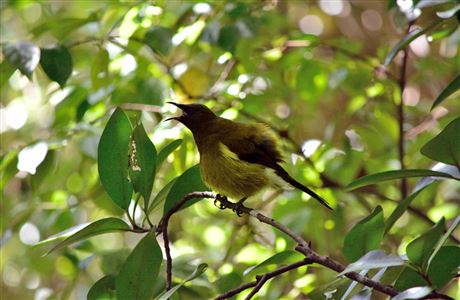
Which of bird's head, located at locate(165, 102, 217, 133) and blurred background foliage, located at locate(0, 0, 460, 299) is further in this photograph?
bird's head, located at locate(165, 102, 217, 133)

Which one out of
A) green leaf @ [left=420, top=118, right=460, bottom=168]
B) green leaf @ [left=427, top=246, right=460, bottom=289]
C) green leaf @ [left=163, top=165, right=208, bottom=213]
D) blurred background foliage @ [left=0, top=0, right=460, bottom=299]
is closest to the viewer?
green leaf @ [left=427, top=246, right=460, bottom=289]

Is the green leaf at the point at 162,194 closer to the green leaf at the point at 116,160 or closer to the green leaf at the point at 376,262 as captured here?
the green leaf at the point at 116,160

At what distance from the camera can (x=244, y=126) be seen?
2746 millimetres

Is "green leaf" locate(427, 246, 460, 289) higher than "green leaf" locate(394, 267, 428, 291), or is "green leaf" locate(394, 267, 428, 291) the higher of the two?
"green leaf" locate(427, 246, 460, 289)

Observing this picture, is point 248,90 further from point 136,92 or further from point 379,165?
point 379,165

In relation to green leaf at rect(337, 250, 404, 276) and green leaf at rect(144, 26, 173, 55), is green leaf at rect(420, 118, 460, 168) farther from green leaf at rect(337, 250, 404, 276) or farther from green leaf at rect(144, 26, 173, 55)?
green leaf at rect(144, 26, 173, 55)

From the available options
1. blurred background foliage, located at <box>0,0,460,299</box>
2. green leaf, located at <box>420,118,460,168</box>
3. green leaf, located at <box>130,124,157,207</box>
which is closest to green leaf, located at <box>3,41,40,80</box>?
blurred background foliage, located at <box>0,0,460,299</box>

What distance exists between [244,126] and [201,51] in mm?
891

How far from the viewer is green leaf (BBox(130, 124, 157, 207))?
1895mm

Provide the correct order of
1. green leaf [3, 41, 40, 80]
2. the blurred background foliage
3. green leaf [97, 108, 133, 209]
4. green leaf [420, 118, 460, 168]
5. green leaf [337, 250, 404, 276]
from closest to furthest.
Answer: green leaf [337, 250, 404, 276]
green leaf [420, 118, 460, 168]
green leaf [97, 108, 133, 209]
green leaf [3, 41, 40, 80]
the blurred background foliage

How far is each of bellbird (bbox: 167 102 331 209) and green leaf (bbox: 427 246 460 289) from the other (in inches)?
40.0

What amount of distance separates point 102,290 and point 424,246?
0.93 m

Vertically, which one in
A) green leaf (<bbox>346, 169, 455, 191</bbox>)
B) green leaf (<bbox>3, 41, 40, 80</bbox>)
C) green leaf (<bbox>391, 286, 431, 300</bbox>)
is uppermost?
green leaf (<bbox>391, 286, 431, 300</bbox>)

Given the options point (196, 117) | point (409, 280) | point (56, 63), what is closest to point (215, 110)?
point (196, 117)
